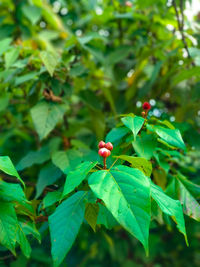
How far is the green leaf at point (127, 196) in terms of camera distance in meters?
0.46

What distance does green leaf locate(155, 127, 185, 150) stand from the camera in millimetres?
652

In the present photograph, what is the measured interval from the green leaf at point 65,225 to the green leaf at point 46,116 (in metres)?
0.40

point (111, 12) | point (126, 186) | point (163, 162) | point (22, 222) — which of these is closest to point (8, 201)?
point (22, 222)

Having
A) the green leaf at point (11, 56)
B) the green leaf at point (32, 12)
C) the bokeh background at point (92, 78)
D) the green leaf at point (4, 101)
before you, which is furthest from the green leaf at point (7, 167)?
the green leaf at point (32, 12)

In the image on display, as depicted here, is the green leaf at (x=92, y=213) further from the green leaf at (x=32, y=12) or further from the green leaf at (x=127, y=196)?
the green leaf at (x=32, y=12)

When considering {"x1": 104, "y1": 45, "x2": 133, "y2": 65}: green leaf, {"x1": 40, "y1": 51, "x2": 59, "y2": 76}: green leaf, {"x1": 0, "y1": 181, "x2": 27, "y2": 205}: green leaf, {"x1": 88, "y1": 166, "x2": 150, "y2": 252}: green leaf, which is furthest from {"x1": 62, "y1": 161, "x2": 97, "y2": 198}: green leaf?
{"x1": 104, "y1": 45, "x2": 133, "y2": 65}: green leaf

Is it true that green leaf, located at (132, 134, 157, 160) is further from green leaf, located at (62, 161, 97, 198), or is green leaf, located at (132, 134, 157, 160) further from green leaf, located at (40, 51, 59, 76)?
green leaf, located at (40, 51, 59, 76)

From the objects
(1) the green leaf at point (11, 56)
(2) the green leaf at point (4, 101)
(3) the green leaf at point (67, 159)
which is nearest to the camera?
(3) the green leaf at point (67, 159)

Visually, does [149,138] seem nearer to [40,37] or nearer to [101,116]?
[101,116]

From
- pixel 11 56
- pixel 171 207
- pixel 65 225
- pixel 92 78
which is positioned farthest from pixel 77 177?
pixel 92 78

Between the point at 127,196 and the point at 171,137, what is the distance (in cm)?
21

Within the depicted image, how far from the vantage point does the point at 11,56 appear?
104 cm

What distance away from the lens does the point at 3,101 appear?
3.85 feet

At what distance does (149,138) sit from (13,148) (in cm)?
109
